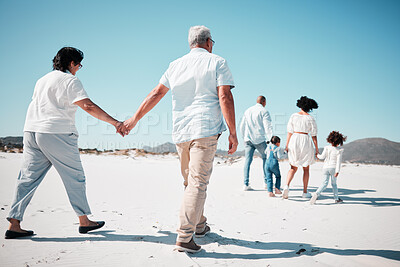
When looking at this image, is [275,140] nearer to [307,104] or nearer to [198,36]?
A: [307,104]

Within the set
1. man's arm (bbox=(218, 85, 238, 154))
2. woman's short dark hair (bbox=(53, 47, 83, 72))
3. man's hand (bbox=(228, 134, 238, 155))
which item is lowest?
man's hand (bbox=(228, 134, 238, 155))

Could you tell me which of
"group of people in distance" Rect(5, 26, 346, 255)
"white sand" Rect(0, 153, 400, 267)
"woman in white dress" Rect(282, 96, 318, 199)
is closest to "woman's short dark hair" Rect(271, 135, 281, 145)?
"woman in white dress" Rect(282, 96, 318, 199)

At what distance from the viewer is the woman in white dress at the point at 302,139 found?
19.3 ft

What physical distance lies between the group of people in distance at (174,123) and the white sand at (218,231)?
0.94ft

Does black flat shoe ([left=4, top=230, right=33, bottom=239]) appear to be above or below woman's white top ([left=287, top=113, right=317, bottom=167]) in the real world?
below

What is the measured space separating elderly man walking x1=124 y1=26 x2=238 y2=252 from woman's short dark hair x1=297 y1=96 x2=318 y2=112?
3.68 meters

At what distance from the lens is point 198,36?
117 inches

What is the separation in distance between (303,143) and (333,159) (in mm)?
702

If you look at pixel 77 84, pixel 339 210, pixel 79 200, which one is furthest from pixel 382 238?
pixel 77 84

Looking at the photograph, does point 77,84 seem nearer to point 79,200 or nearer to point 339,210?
point 79,200

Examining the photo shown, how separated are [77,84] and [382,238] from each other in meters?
4.10

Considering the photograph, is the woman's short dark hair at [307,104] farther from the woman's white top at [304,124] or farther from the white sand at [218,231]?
the white sand at [218,231]

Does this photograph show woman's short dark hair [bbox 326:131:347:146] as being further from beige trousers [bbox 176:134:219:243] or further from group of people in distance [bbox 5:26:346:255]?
beige trousers [bbox 176:134:219:243]

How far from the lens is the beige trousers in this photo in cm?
258
